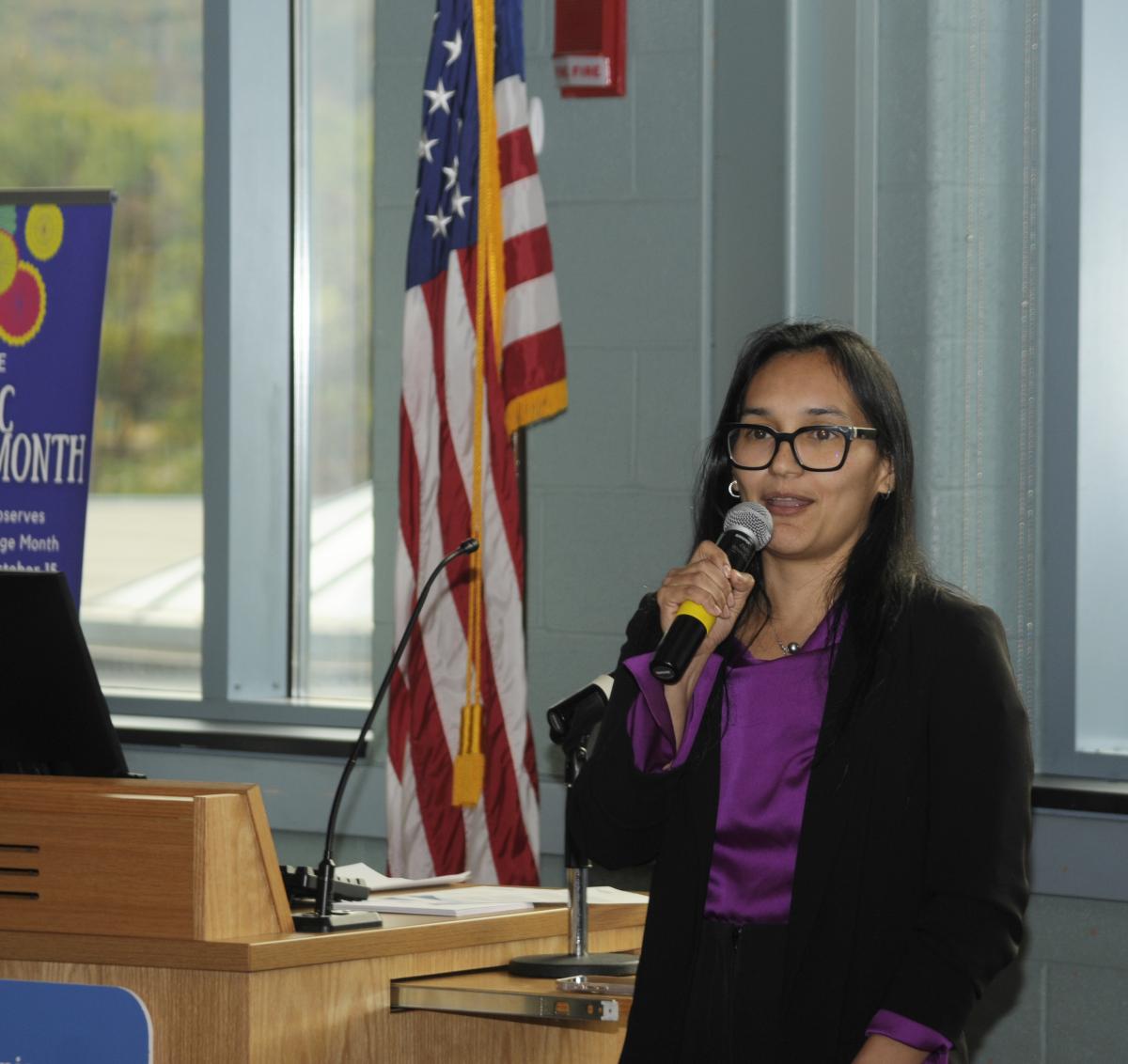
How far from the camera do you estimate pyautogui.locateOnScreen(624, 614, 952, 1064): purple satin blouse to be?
1.89m

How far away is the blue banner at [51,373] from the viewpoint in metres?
3.85

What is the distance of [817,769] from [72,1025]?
848 mm

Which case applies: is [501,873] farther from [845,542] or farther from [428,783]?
[845,542]

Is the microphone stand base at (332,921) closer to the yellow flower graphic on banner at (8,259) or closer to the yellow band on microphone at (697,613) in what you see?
the yellow band on microphone at (697,613)

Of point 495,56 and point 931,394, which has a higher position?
point 495,56

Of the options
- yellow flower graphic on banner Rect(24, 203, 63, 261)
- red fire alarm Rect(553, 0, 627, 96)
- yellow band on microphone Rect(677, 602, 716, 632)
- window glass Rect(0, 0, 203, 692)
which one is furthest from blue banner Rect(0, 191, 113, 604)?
yellow band on microphone Rect(677, 602, 716, 632)

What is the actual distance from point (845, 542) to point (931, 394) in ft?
4.14

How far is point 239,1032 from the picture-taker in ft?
6.32

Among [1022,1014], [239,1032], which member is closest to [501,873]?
[1022,1014]

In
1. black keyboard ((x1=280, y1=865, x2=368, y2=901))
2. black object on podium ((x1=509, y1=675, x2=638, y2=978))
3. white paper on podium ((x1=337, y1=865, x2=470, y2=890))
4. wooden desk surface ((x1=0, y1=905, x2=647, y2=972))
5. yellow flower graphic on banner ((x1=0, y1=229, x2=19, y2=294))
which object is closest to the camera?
wooden desk surface ((x1=0, y1=905, x2=647, y2=972))

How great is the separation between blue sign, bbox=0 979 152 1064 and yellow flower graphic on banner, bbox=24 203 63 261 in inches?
89.5

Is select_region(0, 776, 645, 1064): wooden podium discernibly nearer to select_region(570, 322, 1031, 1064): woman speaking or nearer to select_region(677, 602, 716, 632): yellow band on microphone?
select_region(570, 322, 1031, 1064): woman speaking

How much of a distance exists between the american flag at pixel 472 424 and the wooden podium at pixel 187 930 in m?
1.21

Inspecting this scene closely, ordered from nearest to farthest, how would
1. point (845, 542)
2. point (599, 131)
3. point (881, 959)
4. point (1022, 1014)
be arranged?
point (881, 959), point (845, 542), point (1022, 1014), point (599, 131)
